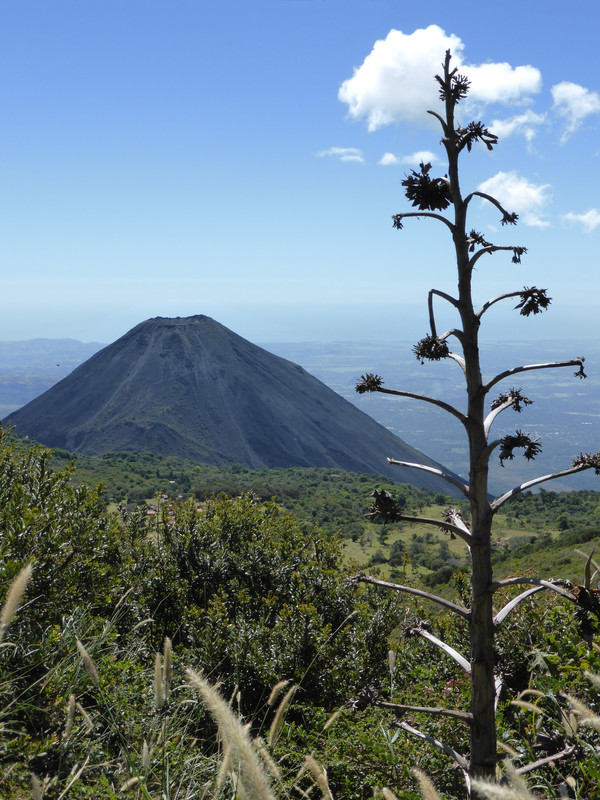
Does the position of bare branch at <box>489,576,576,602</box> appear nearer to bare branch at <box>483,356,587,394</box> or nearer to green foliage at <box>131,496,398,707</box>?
bare branch at <box>483,356,587,394</box>

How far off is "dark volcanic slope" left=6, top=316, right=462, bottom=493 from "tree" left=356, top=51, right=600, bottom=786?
12150cm

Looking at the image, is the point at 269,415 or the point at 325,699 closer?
the point at 325,699

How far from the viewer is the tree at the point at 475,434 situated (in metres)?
3.08

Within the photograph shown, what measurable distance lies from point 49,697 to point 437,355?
15.5 feet

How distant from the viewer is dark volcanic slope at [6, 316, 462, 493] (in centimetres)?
13200

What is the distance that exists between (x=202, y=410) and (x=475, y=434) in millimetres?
144148

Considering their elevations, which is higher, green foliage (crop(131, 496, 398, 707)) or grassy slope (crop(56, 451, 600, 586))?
green foliage (crop(131, 496, 398, 707))

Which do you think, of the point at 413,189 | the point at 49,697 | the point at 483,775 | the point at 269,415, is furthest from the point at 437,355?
the point at 269,415

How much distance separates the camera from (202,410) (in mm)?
145250

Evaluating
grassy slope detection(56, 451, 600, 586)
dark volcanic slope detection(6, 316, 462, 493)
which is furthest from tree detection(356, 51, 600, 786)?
dark volcanic slope detection(6, 316, 462, 493)

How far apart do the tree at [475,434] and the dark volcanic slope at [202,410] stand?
4783 inches

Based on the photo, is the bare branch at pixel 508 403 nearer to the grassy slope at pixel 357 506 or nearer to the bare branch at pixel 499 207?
the bare branch at pixel 499 207

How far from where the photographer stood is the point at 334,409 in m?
169

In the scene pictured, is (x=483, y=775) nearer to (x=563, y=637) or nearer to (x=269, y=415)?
(x=563, y=637)
